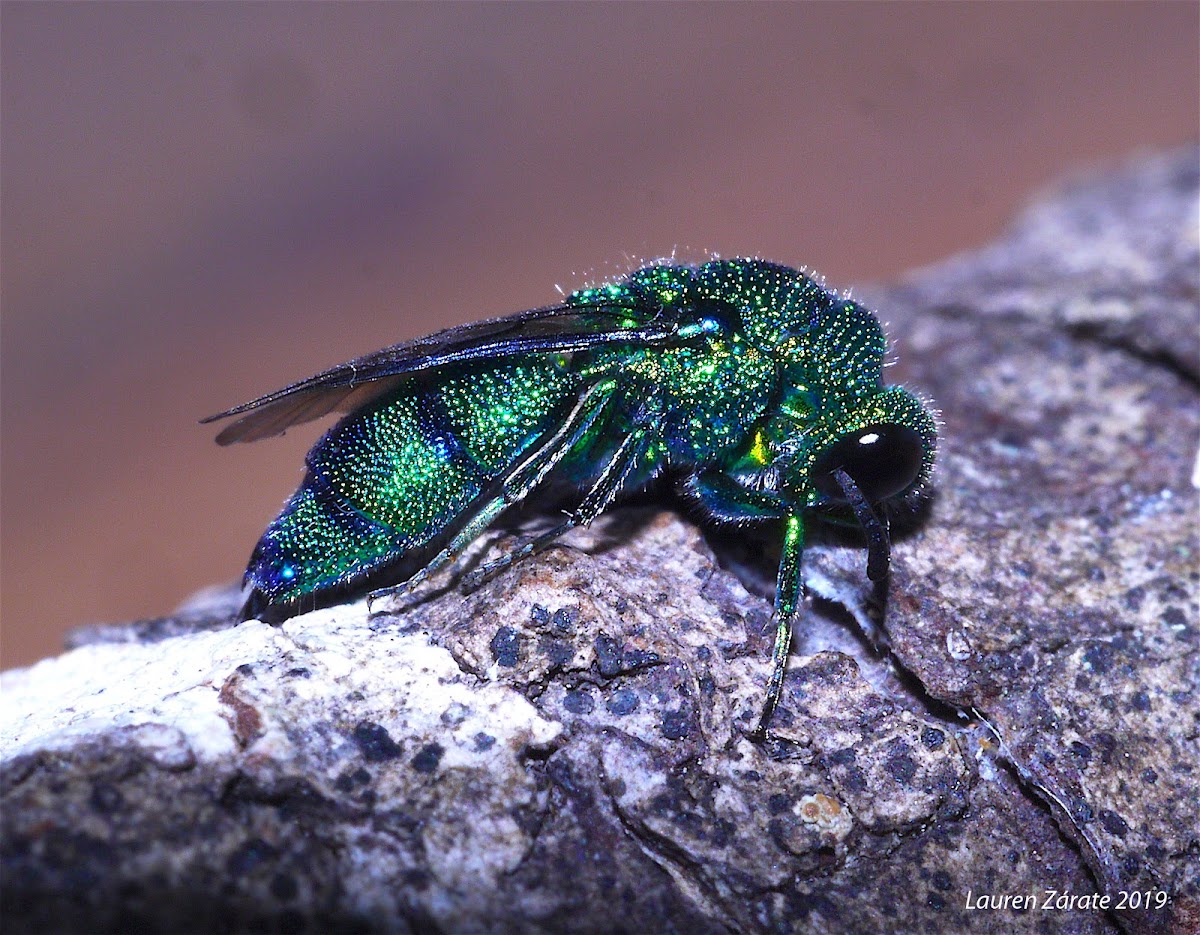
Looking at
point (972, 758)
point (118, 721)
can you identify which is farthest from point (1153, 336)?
point (118, 721)

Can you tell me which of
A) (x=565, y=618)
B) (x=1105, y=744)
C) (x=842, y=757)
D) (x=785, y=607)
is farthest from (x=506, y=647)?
(x=1105, y=744)

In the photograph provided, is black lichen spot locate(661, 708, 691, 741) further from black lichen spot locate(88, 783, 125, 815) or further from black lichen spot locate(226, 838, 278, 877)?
black lichen spot locate(88, 783, 125, 815)

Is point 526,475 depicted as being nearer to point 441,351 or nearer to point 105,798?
point 441,351

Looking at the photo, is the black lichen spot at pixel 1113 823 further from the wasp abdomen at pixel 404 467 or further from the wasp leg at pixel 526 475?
the wasp abdomen at pixel 404 467

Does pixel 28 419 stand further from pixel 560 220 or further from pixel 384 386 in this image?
pixel 384 386

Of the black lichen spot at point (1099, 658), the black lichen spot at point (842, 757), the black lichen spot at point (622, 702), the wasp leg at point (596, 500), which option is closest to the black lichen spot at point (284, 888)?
the black lichen spot at point (622, 702)
